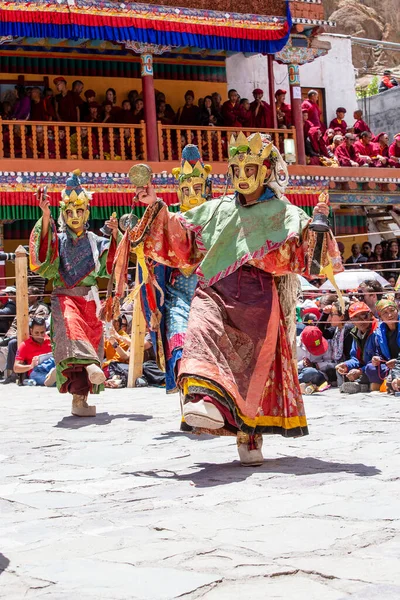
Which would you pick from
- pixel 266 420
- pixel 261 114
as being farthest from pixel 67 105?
pixel 266 420

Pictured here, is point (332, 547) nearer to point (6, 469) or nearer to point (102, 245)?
point (6, 469)

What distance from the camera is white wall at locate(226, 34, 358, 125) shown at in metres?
18.7

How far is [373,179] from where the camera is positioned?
674 inches

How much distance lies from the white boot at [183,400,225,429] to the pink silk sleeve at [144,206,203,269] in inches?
36.4

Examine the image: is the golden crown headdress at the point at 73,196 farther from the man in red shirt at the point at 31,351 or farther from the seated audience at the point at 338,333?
the man in red shirt at the point at 31,351

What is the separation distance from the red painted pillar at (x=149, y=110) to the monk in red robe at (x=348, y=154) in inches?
131

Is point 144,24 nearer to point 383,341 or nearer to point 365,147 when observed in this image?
point 365,147

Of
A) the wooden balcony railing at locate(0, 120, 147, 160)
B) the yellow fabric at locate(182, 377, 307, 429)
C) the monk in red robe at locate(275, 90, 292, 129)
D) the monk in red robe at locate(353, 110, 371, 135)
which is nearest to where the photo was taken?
the yellow fabric at locate(182, 377, 307, 429)

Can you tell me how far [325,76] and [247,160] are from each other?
15.1 metres

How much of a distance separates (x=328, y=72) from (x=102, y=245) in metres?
13.2

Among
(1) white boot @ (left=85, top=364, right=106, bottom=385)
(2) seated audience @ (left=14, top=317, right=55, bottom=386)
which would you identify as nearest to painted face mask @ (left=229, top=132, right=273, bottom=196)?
(1) white boot @ (left=85, top=364, right=106, bottom=385)

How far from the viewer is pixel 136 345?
10.5 metres

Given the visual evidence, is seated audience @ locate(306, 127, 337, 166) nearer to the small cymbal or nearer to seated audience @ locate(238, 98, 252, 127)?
seated audience @ locate(238, 98, 252, 127)

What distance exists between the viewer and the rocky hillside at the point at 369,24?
35.4 metres
